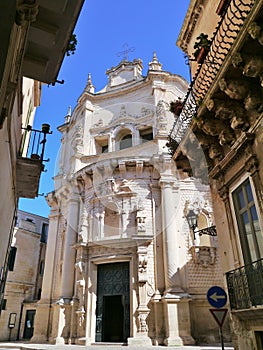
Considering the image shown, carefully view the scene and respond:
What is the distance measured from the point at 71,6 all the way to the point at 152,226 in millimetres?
11785

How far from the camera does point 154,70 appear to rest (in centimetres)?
2012

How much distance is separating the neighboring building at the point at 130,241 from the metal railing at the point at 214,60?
240 inches

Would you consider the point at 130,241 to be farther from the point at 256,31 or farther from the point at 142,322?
the point at 256,31

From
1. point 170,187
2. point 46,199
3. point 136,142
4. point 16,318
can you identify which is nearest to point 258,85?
point 170,187

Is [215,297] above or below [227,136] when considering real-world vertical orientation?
below

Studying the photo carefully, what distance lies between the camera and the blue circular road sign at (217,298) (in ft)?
18.6

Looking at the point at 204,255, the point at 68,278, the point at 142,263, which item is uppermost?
the point at 204,255

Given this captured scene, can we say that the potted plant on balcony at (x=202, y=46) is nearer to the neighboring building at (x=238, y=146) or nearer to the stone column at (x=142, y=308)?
the neighboring building at (x=238, y=146)

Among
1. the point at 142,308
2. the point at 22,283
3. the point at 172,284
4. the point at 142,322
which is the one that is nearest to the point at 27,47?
the point at 172,284

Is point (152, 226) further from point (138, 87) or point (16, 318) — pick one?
point (16, 318)

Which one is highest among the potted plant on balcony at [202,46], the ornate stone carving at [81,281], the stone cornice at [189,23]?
the stone cornice at [189,23]

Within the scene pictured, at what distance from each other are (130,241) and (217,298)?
9458 mm

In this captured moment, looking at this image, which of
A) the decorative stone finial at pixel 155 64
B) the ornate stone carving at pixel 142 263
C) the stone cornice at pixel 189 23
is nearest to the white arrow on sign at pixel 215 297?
the stone cornice at pixel 189 23

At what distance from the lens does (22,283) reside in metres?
23.4
